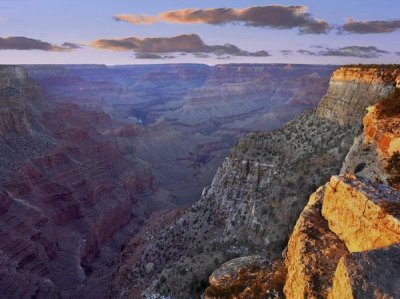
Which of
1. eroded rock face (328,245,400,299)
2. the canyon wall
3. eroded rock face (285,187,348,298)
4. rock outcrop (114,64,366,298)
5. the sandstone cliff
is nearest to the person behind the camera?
eroded rock face (328,245,400,299)

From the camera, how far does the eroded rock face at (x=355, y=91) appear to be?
32.0 meters

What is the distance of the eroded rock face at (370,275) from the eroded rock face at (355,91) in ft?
77.5

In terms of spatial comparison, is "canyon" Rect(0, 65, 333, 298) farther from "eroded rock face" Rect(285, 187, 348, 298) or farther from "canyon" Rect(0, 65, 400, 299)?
"eroded rock face" Rect(285, 187, 348, 298)

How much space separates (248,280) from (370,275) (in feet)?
23.7

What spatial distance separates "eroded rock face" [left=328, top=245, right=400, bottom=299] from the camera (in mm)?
8938

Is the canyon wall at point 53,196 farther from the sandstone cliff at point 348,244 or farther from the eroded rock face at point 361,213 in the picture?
the eroded rock face at point 361,213

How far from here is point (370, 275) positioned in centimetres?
926

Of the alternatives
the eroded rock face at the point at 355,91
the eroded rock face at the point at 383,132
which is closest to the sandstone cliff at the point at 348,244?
the eroded rock face at the point at 383,132

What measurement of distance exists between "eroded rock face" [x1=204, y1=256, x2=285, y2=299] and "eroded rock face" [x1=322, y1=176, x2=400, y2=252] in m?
2.65

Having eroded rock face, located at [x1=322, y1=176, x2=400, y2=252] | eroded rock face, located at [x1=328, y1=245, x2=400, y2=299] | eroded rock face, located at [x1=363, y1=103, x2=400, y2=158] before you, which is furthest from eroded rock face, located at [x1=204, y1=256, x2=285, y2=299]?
eroded rock face, located at [x1=363, y1=103, x2=400, y2=158]

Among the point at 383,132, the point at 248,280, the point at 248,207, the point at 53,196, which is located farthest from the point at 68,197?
the point at 248,280

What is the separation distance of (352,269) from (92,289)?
37966 mm

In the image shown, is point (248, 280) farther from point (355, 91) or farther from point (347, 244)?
point (355, 91)

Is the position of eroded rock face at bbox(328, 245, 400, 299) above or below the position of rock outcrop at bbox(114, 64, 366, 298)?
above
